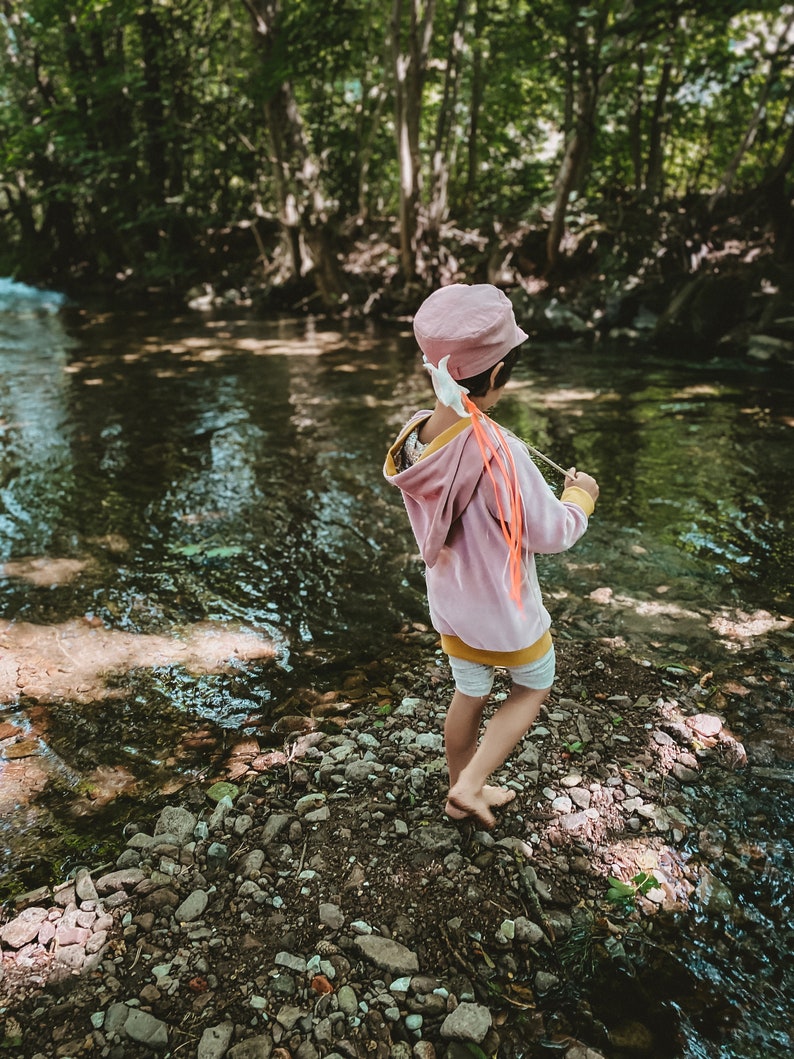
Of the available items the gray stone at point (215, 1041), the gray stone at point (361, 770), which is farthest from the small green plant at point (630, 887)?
the gray stone at point (215, 1041)

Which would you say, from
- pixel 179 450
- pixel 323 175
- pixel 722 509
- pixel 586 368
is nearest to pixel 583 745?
pixel 722 509

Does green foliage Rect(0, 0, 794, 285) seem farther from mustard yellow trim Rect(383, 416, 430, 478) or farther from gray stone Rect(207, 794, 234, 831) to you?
gray stone Rect(207, 794, 234, 831)

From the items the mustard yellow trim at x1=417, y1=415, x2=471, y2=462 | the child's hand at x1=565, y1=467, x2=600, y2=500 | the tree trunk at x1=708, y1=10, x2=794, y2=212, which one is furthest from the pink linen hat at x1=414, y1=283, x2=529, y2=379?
the tree trunk at x1=708, y1=10, x2=794, y2=212

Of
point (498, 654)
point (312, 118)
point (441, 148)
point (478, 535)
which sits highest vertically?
point (312, 118)

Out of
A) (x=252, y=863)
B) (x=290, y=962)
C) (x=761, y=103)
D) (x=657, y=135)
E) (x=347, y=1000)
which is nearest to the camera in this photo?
(x=347, y=1000)

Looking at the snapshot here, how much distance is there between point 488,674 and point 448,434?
2.75 ft

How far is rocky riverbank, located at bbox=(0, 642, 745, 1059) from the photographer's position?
1942mm

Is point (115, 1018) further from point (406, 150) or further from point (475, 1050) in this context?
point (406, 150)

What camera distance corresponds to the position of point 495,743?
2.44 metres

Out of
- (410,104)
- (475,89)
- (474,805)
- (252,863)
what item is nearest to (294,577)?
(252,863)

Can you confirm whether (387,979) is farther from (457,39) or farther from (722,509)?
(457,39)

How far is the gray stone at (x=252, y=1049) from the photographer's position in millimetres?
1872

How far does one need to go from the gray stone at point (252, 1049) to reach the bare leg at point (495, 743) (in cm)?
93

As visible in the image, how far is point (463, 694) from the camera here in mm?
2426
